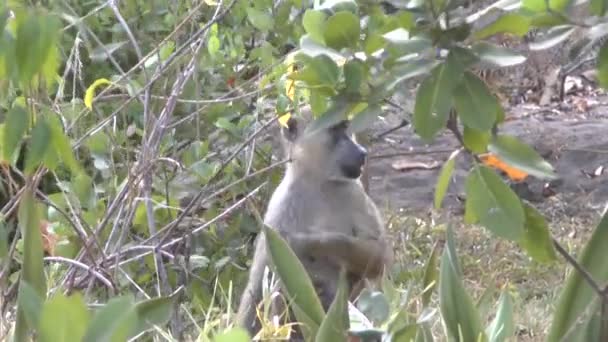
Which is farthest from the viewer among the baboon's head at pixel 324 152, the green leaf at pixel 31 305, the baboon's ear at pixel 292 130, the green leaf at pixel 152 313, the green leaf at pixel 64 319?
the baboon's ear at pixel 292 130

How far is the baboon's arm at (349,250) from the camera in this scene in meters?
4.47

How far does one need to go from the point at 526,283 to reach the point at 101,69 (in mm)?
2327

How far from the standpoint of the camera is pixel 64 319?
1591 millimetres

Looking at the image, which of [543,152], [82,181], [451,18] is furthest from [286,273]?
[543,152]

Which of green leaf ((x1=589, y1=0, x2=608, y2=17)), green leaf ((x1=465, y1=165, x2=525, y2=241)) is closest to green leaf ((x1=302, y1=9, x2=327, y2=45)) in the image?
green leaf ((x1=465, y1=165, x2=525, y2=241))

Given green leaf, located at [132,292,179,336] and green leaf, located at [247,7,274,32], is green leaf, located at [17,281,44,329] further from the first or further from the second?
green leaf, located at [247,7,274,32]

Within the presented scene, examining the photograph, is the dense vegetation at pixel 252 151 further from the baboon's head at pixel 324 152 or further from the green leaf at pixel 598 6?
the baboon's head at pixel 324 152

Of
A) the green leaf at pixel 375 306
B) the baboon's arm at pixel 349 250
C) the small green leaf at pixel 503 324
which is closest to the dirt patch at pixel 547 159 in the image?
the baboon's arm at pixel 349 250

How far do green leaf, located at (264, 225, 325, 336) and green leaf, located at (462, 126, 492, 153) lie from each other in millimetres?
750

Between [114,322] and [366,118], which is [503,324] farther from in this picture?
[114,322]

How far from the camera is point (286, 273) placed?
294 centimetres

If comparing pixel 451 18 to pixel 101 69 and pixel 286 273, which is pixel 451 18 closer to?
pixel 286 273

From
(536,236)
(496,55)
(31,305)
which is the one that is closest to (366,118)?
(496,55)

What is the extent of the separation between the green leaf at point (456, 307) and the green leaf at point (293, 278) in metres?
0.31
